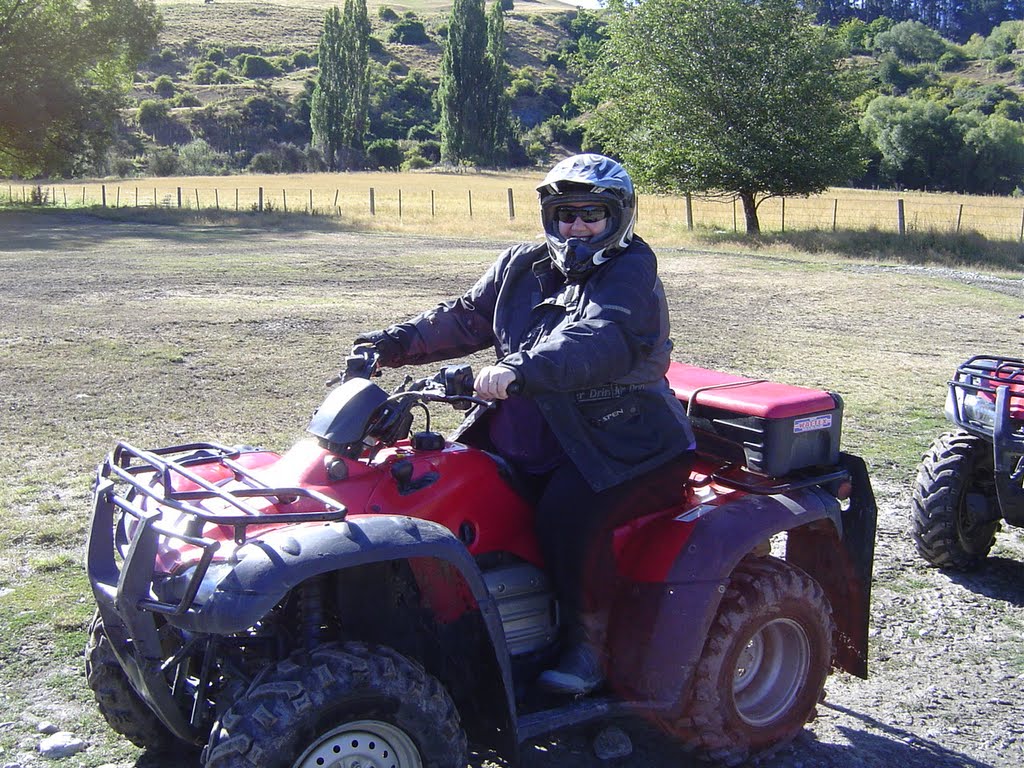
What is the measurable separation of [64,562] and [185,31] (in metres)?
157

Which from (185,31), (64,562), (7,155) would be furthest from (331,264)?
(185,31)

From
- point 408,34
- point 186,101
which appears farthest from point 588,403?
point 408,34

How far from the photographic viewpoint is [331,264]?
2231 cm

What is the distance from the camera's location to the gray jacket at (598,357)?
3.39 meters

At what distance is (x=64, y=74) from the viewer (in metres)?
40.9

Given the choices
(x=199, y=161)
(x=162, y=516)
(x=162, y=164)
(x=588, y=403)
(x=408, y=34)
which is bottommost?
(x=162, y=516)

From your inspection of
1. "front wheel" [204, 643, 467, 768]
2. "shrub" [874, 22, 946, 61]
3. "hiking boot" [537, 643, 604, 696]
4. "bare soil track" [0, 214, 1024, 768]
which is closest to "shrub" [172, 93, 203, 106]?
"bare soil track" [0, 214, 1024, 768]

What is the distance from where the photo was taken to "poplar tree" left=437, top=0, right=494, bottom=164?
82312mm

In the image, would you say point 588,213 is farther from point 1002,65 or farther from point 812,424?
point 1002,65

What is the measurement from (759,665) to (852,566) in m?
0.59

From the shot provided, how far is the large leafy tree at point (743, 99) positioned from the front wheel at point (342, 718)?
30.9 m

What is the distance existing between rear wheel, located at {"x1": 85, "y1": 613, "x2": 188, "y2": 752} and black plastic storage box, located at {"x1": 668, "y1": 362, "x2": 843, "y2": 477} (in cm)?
224

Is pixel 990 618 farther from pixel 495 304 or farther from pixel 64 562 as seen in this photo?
pixel 64 562

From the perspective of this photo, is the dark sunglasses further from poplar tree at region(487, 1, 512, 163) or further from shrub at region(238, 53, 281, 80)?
shrub at region(238, 53, 281, 80)
